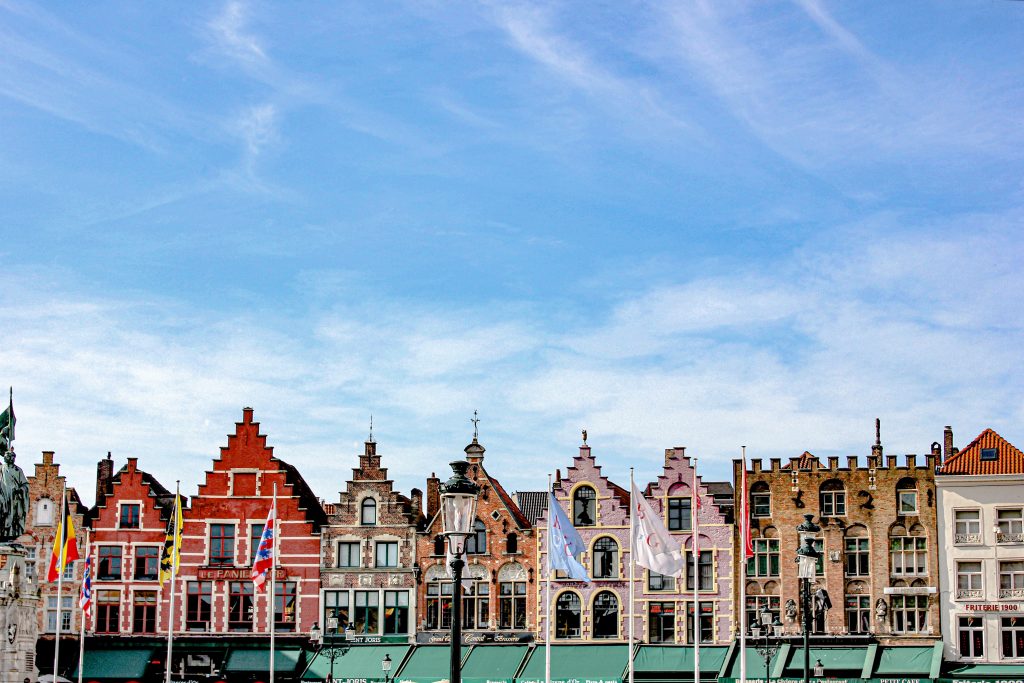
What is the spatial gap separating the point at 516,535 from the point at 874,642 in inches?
590

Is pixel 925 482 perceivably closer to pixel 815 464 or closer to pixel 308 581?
pixel 815 464

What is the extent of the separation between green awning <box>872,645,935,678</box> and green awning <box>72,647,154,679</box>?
29.5 meters

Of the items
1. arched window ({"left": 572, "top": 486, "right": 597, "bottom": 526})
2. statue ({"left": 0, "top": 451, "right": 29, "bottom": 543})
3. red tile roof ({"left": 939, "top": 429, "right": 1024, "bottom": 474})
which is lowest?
statue ({"left": 0, "top": 451, "right": 29, "bottom": 543})

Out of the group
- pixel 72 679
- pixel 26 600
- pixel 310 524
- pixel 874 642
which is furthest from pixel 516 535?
pixel 26 600

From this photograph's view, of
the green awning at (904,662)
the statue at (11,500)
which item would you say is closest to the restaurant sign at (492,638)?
the green awning at (904,662)

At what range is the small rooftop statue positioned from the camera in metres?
38.2

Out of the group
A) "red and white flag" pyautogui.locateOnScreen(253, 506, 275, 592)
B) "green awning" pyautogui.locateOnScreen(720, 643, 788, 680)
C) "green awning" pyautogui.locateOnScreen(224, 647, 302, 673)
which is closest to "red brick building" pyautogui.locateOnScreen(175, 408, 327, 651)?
"green awning" pyautogui.locateOnScreen(224, 647, 302, 673)

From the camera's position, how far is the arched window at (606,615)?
6231cm

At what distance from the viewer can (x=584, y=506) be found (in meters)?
63.2

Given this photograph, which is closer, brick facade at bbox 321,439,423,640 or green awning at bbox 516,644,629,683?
green awning at bbox 516,644,629,683

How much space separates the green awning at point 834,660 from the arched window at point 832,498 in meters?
5.40

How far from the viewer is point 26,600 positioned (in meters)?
39.1

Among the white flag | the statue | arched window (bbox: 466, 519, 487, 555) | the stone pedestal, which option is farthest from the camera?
arched window (bbox: 466, 519, 487, 555)

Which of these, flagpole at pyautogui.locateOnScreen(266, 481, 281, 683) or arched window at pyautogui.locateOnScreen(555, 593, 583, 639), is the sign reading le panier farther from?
arched window at pyautogui.locateOnScreen(555, 593, 583, 639)
